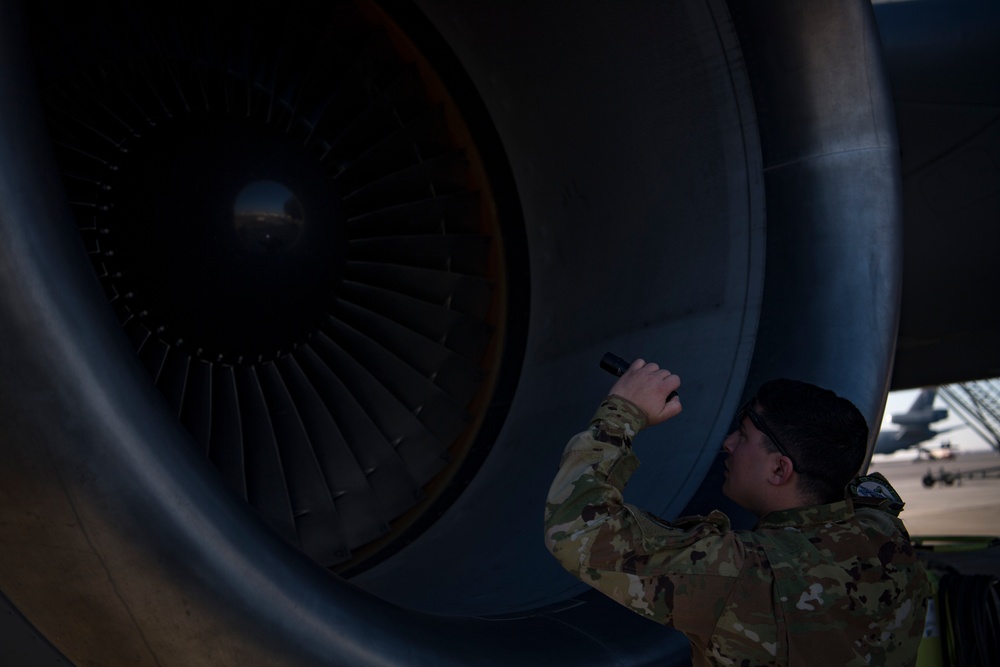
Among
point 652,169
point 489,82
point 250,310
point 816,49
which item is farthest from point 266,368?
point 816,49

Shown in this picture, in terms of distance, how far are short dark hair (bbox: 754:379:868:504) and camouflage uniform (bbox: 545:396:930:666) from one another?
5 centimetres

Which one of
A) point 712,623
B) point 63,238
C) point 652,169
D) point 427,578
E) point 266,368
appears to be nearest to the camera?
point 63,238

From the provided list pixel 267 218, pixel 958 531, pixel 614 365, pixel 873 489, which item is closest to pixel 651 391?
pixel 614 365

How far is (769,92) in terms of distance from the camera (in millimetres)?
1708

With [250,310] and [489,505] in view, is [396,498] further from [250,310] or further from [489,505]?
[250,310]

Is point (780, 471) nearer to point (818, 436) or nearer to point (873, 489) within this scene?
point (818, 436)

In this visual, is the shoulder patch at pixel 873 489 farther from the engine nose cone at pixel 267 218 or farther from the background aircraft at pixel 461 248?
the engine nose cone at pixel 267 218

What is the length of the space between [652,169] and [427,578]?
2.81 ft

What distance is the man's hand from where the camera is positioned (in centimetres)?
123

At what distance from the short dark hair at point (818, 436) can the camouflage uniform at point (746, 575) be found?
0.05 meters

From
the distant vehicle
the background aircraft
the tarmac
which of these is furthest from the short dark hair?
the distant vehicle

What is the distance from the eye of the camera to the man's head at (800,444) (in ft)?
3.97

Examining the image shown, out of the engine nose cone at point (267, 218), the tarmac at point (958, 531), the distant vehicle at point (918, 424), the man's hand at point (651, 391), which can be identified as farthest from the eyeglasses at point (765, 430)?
the distant vehicle at point (918, 424)

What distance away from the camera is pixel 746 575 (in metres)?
1.14
